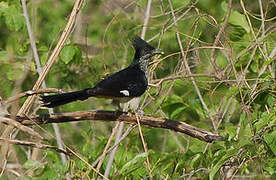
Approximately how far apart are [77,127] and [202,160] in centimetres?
302

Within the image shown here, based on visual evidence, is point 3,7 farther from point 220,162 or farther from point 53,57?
point 220,162

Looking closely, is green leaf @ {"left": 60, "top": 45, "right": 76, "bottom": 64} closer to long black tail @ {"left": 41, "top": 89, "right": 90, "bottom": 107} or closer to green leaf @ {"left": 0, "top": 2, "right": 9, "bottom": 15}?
green leaf @ {"left": 0, "top": 2, "right": 9, "bottom": 15}

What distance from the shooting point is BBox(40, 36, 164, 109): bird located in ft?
10.8

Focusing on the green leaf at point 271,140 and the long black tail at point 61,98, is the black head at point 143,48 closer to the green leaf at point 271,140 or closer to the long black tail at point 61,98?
the long black tail at point 61,98

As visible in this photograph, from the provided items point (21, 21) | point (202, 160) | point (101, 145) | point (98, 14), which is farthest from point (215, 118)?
point (98, 14)

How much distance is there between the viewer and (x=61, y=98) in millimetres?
3279

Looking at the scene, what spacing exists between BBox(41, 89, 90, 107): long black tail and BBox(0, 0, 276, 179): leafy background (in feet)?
0.70

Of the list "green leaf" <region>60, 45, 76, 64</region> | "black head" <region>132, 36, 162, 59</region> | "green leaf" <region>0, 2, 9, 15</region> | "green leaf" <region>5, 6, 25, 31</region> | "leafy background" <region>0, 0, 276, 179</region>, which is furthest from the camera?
"green leaf" <region>0, 2, 9, 15</region>

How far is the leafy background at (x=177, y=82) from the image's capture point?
10.6ft

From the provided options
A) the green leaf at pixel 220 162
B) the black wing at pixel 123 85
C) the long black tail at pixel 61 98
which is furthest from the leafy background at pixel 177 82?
the long black tail at pixel 61 98

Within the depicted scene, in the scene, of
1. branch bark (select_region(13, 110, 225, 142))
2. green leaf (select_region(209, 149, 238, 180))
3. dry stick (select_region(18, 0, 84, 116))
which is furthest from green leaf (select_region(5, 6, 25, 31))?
green leaf (select_region(209, 149, 238, 180))

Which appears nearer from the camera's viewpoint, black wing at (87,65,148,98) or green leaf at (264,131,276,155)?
green leaf at (264,131,276,155)

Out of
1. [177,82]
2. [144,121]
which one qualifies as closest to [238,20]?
[177,82]

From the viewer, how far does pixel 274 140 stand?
9.95ft
